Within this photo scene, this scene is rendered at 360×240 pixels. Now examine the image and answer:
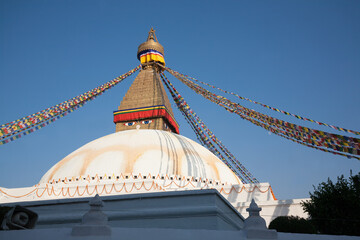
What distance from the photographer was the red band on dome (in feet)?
64.7

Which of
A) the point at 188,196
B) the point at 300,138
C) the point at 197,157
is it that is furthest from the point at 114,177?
the point at 300,138

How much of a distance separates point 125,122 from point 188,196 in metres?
14.0

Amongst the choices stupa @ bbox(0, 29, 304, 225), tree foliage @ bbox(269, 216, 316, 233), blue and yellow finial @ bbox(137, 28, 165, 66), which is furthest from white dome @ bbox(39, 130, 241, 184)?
blue and yellow finial @ bbox(137, 28, 165, 66)

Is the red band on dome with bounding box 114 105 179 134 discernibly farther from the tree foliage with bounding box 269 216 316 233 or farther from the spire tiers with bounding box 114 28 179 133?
the tree foliage with bounding box 269 216 316 233

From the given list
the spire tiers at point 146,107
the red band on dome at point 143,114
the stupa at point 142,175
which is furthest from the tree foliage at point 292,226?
the red band on dome at point 143,114

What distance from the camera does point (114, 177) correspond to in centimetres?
1219

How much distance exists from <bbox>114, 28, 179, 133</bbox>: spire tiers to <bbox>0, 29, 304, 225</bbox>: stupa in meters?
3.84

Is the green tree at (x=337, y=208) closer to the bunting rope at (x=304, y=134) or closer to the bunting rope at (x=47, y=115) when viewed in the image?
the bunting rope at (x=304, y=134)

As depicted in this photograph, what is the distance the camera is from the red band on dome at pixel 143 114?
19734mm

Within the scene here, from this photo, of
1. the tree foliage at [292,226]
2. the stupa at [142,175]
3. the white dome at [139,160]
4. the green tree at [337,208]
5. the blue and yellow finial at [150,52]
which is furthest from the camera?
the blue and yellow finial at [150,52]

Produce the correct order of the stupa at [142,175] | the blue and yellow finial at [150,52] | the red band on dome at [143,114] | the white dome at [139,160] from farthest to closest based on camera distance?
the blue and yellow finial at [150,52] < the red band on dome at [143,114] < the white dome at [139,160] < the stupa at [142,175]

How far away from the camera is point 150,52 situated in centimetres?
2416

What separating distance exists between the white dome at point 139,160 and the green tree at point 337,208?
5.51 m

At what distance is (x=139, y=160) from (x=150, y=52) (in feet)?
42.9
